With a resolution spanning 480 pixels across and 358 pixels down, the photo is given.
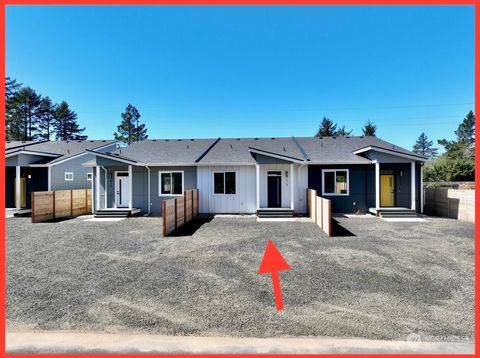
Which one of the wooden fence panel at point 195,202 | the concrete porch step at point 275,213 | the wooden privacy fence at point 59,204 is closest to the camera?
the wooden privacy fence at point 59,204

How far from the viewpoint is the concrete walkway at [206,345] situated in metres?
2.89

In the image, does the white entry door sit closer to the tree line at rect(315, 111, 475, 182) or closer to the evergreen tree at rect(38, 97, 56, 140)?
the tree line at rect(315, 111, 475, 182)

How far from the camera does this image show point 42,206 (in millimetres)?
11594

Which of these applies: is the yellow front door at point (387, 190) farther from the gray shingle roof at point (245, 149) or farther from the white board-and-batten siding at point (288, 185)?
the gray shingle roof at point (245, 149)

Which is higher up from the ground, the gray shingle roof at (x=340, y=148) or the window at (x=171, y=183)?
the gray shingle roof at (x=340, y=148)

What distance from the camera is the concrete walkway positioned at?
289 cm

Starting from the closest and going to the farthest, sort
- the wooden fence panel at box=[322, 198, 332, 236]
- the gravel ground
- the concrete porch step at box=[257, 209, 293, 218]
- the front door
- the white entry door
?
1. the gravel ground
2. the wooden fence panel at box=[322, 198, 332, 236]
3. the concrete porch step at box=[257, 209, 293, 218]
4. the front door
5. the white entry door

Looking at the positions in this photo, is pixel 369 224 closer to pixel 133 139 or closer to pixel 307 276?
pixel 307 276

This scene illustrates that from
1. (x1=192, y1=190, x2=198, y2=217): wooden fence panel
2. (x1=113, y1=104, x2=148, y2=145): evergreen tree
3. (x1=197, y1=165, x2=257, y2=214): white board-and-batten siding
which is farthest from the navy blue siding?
(x1=113, y1=104, x2=148, y2=145): evergreen tree

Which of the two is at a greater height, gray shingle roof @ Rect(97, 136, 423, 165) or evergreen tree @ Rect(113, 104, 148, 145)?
evergreen tree @ Rect(113, 104, 148, 145)

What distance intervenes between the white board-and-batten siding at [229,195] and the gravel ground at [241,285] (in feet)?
15.4

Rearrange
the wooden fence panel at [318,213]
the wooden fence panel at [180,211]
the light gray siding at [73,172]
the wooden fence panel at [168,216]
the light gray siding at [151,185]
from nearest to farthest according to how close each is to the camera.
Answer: the wooden fence panel at [168,216] → the wooden fence panel at [318,213] → the wooden fence panel at [180,211] → the light gray siding at [151,185] → the light gray siding at [73,172]

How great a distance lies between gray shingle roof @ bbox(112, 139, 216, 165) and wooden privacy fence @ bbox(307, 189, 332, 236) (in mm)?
6439

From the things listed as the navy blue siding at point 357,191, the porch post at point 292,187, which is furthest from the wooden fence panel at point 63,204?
the navy blue siding at point 357,191
